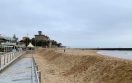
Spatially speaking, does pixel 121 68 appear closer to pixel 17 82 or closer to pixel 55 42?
pixel 17 82

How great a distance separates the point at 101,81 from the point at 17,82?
17.5ft

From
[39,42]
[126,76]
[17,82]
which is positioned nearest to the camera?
[126,76]

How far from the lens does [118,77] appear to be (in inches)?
527

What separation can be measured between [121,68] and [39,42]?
14006cm

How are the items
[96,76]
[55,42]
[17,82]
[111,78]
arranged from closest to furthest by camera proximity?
1. [111,78]
2. [96,76]
3. [17,82]
4. [55,42]

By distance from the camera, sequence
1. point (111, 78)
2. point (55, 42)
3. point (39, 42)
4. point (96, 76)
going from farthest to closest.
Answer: point (55, 42) < point (39, 42) < point (96, 76) < point (111, 78)

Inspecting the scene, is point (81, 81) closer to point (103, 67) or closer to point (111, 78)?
point (103, 67)

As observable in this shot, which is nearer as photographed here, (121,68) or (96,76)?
(121,68)

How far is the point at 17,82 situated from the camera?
56.6 ft

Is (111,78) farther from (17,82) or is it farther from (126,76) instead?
(17,82)

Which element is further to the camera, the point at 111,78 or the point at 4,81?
the point at 4,81

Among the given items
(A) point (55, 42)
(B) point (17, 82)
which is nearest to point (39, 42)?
(A) point (55, 42)

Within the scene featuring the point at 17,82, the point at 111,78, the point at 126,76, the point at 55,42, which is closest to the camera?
the point at 126,76

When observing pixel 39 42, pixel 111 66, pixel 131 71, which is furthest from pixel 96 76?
pixel 39 42
